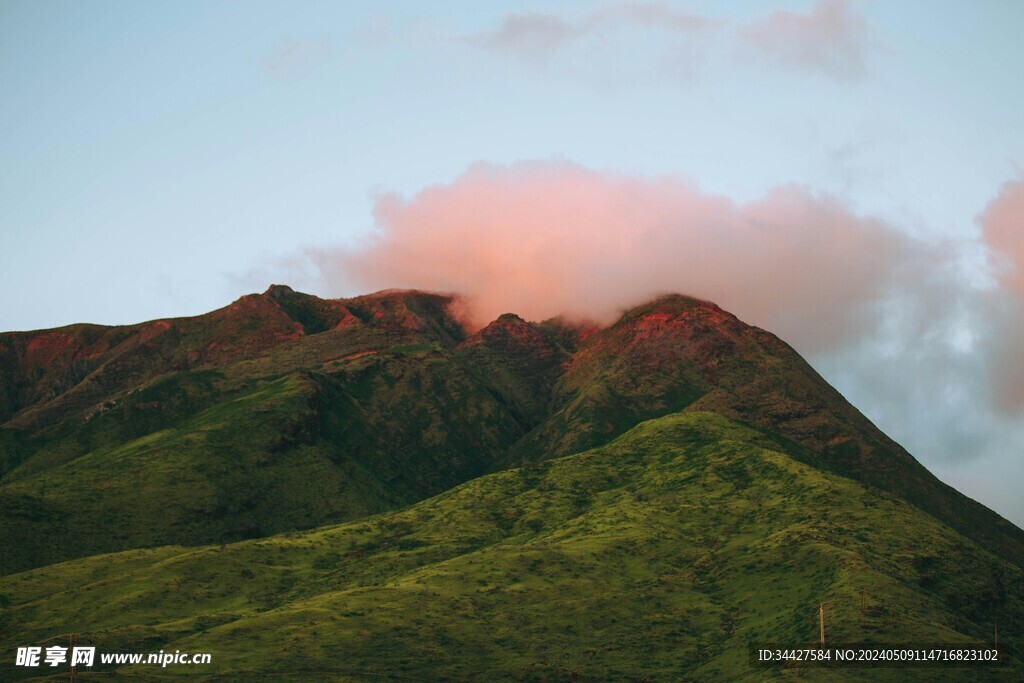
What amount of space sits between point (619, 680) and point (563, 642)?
19.4m

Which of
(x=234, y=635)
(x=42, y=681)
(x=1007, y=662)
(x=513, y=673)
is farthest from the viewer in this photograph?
(x=234, y=635)

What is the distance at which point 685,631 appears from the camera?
200 m

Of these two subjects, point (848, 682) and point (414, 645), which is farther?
point (414, 645)

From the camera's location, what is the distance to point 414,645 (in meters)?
190

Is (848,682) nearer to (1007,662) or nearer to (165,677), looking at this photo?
(1007,662)

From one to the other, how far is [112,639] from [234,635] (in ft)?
70.0

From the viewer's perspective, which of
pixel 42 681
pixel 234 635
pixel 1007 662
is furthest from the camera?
pixel 234 635

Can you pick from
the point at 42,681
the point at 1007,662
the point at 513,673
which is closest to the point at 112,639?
the point at 42,681

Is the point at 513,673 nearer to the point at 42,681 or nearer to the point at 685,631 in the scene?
the point at 685,631

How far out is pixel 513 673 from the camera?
181 m

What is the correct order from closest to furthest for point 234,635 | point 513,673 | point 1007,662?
point 1007,662 < point 513,673 < point 234,635

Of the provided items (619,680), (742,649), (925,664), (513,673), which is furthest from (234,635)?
(925,664)

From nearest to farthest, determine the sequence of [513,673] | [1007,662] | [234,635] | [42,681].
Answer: [42,681], [1007,662], [513,673], [234,635]

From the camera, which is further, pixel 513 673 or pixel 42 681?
pixel 513 673
